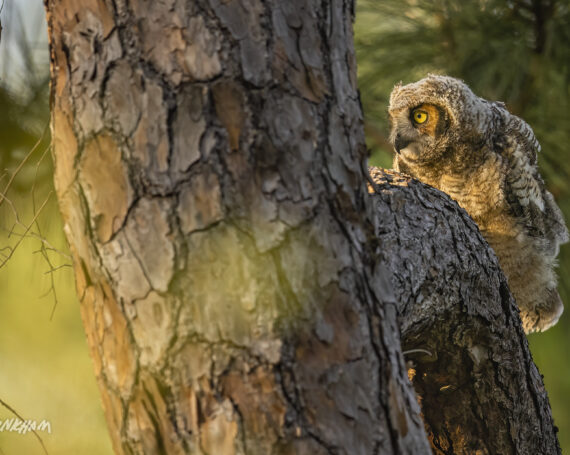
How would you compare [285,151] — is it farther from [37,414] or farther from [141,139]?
[37,414]

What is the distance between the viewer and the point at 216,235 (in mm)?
799

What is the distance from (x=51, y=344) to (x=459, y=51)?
3563mm

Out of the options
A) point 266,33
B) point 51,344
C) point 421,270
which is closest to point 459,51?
point 421,270

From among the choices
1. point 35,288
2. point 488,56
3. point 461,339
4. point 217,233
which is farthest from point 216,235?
point 488,56

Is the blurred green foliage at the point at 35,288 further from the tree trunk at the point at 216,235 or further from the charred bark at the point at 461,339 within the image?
the charred bark at the point at 461,339

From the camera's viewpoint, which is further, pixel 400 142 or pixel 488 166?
pixel 400 142

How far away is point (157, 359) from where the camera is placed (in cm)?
80

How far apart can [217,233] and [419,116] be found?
6.71 feet

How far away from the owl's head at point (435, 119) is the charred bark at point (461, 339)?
1.01m

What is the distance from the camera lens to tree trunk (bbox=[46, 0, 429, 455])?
790 mm

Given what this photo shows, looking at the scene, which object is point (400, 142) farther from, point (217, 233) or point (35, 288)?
point (217, 233)

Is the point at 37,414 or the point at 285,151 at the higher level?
the point at 37,414

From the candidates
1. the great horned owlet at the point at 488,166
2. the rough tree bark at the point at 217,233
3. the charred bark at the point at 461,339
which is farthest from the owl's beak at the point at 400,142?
the rough tree bark at the point at 217,233

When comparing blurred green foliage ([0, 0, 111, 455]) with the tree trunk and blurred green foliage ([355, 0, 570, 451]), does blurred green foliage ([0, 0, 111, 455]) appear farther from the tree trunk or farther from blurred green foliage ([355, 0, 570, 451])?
blurred green foliage ([355, 0, 570, 451])
